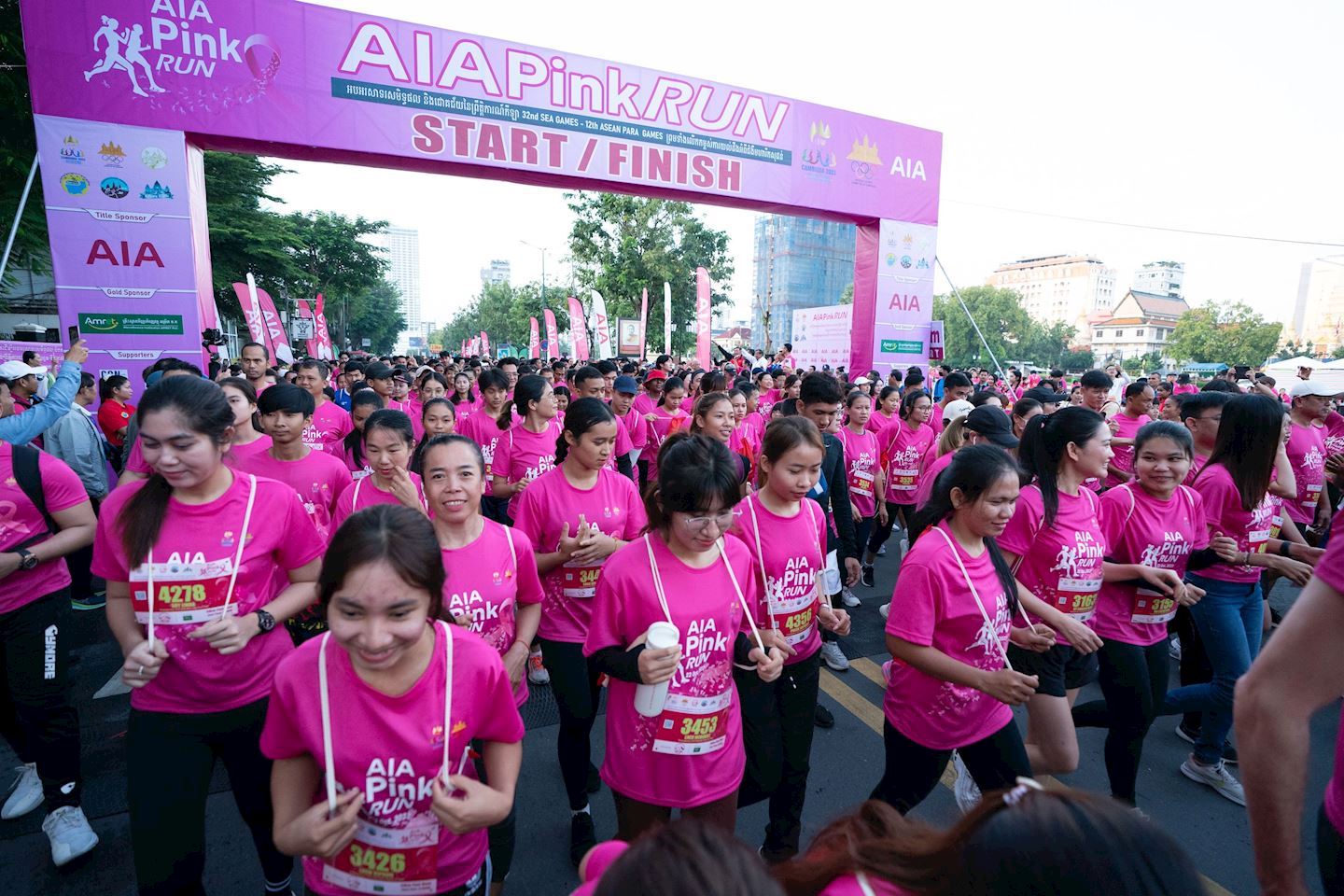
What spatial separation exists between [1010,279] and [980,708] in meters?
138

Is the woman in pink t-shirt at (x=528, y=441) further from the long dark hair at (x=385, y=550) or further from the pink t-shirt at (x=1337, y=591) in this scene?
the pink t-shirt at (x=1337, y=591)

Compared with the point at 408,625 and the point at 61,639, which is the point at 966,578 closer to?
the point at 408,625

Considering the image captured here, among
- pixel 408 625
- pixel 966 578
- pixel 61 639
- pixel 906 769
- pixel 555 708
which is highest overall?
pixel 408 625

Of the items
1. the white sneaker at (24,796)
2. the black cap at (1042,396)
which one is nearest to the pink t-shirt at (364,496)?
the white sneaker at (24,796)

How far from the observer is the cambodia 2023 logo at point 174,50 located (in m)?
8.26

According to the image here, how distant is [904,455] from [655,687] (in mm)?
4865

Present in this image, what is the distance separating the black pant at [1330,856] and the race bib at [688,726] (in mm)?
1467

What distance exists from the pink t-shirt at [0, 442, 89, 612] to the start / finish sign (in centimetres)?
751

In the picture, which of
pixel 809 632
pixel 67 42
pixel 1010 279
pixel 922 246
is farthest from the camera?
pixel 1010 279

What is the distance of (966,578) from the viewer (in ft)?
7.86

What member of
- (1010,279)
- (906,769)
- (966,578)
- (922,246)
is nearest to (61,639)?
(906,769)

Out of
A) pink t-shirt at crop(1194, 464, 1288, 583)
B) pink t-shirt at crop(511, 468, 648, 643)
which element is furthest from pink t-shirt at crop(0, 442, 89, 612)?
pink t-shirt at crop(1194, 464, 1288, 583)

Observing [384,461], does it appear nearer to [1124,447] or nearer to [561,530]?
[561,530]

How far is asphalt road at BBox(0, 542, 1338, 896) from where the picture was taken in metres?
2.77
